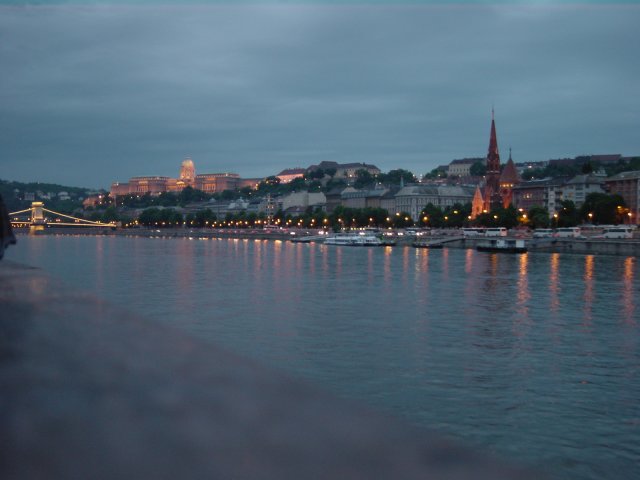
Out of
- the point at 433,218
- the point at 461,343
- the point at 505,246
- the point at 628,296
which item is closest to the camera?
the point at 461,343

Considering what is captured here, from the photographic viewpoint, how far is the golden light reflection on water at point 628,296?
12.6 meters

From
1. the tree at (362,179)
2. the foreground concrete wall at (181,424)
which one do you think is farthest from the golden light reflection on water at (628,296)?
the tree at (362,179)

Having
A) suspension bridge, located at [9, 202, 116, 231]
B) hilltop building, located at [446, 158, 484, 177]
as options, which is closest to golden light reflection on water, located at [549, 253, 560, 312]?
suspension bridge, located at [9, 202, 116, 231]

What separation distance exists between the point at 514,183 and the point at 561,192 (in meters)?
11.0

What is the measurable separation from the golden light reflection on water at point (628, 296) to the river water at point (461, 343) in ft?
0.20

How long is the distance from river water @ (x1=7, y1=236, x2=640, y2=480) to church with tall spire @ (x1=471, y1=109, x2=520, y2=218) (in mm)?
43358

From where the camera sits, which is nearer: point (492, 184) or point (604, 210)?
point (604, 210)

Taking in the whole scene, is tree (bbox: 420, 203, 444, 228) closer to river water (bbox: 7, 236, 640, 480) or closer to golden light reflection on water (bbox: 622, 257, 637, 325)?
golden light reflection on water (bbox: 622, 257, 637, 325)

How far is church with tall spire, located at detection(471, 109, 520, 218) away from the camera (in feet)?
209

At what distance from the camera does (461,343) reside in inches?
382

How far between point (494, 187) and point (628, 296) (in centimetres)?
5059

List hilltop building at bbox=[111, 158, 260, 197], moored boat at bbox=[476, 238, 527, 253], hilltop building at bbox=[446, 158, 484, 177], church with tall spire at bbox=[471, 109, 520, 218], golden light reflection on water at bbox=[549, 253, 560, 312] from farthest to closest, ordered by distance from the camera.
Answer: hilltop building at bbox=[111, 158, 260, 197]
hilltop building at bbox=[446, 158, 484, 177]
church with tall spire at bbox=[471, 109, 520, 218]
moored boat at bbox=[476, 238, 527, 253]
golden light reflection on water at bbox=[549, 253, 560, 312]

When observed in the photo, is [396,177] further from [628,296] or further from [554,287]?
[628,296]

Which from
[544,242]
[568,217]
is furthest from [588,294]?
[568,217]
